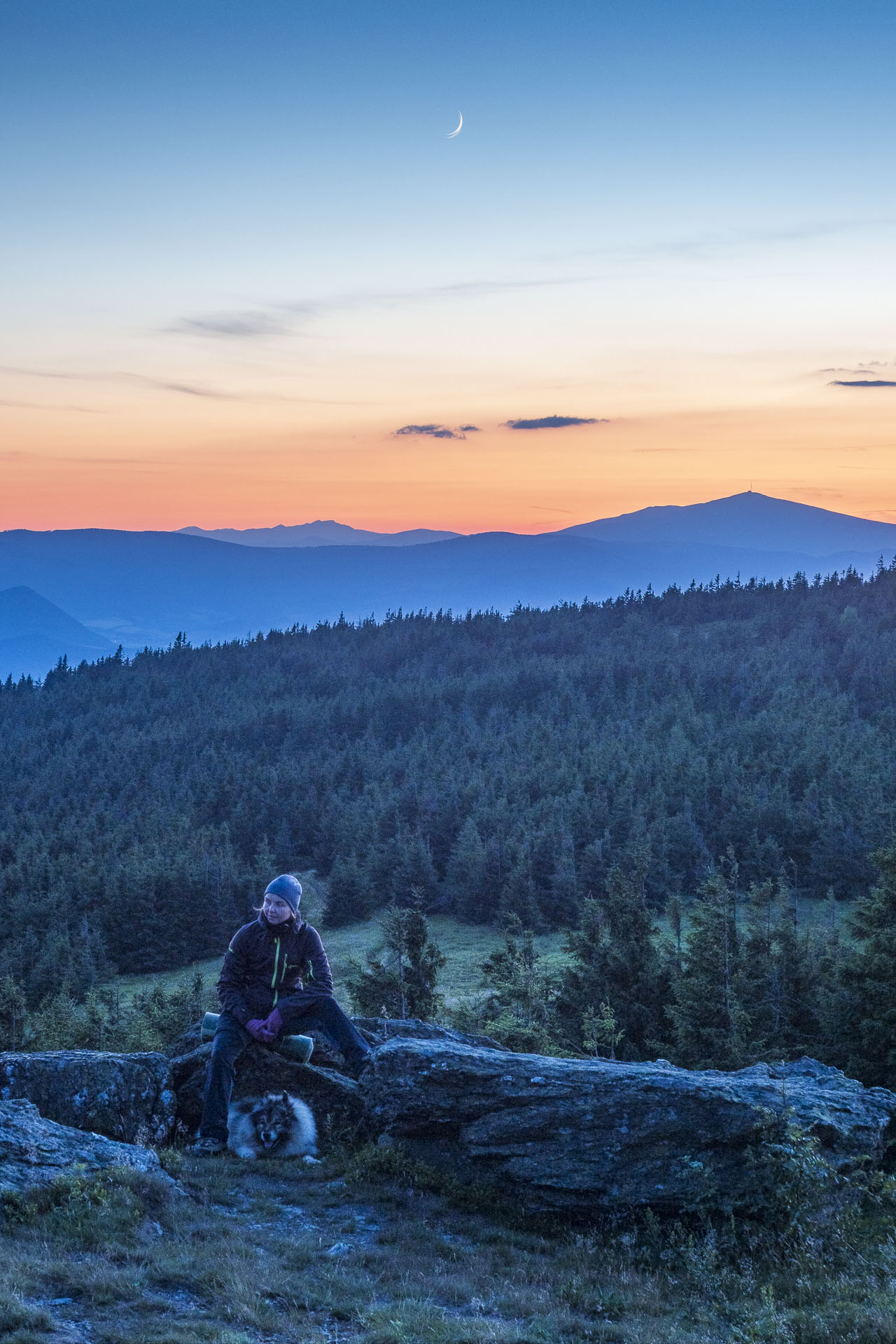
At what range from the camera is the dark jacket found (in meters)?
12.4

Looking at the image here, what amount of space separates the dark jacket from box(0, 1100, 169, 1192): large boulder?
233 cm

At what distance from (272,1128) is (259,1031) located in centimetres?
114

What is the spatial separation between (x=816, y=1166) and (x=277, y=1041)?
6533 mm

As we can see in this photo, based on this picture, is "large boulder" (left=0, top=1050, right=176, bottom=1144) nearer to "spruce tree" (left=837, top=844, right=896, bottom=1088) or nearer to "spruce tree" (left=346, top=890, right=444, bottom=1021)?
"spruce tree" (left=837, top=844, right=896, bottom=1088)

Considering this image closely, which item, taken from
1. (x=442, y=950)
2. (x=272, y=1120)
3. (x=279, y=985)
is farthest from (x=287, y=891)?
(x=442, y=950)

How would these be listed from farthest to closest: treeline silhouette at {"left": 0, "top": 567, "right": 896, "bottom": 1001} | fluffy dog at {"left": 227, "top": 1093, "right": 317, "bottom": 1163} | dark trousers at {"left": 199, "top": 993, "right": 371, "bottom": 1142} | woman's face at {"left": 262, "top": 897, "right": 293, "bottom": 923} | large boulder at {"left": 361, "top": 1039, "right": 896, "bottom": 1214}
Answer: treeline silhouette at {"left": 0, "top": 567, "right": 896, "bottom": 1001}, woman's face at {"left": 262, "top": 897, "right": 293, "bottom": 923}, dark trousers at {"left": 199, "top": 993, "right": 371, "bottom": 1142}, fluffy dog at {"left": 227, "top": 1093, "right": 317, "bottom": 1163}, large boulder at {"left": 361, "top": 1039, "right": 896, "bottom": 1214}

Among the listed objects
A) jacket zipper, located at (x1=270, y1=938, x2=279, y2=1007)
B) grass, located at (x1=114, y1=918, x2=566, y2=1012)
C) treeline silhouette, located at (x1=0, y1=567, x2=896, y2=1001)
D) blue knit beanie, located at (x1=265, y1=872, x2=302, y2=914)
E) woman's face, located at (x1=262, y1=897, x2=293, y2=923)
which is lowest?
grass, located at (x1=114, y1=918, x2=566, y2=1012)

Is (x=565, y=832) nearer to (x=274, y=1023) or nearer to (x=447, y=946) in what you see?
(x=447, y=946)

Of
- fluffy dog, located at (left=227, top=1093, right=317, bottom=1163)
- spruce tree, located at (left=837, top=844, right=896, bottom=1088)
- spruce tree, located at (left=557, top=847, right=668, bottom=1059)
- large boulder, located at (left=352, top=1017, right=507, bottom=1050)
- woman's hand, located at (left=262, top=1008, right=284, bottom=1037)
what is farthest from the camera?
spruce tree, located at (left=557, top=847, right=668, bottom=1059)

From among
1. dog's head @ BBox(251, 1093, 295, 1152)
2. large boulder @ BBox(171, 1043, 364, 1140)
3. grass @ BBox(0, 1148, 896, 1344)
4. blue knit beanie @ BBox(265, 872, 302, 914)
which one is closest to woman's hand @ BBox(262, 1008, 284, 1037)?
large boulder @ BBox(171, 1043, 364, 1140)

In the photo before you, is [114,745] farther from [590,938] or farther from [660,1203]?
[660,1203]

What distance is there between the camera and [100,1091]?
38.9ft

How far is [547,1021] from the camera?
3441 cm

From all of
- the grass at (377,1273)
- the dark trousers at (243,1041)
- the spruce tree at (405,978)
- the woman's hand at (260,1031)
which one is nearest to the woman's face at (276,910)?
the dark trousers at (243,1041)
